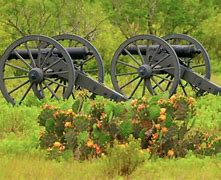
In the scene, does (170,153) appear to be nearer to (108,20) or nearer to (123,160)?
(123,160)

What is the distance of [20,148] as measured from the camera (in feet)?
26.5

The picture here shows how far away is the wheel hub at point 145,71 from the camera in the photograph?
1452 centimetres

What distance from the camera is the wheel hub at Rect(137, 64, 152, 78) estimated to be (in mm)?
14523

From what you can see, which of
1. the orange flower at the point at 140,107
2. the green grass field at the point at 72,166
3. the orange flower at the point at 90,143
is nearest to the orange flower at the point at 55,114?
the green grass field at the point at 72,166

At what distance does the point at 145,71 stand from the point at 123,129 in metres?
6.91

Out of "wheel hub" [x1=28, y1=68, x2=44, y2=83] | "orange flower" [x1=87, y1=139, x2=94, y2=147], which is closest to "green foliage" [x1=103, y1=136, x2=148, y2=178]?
"orange flower" [x1=87, y1=139, x2=94, y2=147]

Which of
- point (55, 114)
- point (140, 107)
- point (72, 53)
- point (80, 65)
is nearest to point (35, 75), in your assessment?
point (80, 65)

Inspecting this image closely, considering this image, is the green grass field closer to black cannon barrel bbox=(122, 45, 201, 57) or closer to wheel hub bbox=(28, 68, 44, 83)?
wheel hub bbox=(28, 68, 44, 83)

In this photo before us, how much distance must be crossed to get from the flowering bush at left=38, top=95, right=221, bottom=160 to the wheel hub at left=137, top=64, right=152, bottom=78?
627 centimetres

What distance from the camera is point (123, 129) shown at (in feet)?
25.2

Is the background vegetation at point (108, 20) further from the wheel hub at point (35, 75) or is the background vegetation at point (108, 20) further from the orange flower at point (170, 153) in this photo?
the orange flower at point (170, 153)

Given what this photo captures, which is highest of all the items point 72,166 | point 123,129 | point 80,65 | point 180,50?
point 180,50

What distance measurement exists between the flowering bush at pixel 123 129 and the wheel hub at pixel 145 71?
A: 6.27m

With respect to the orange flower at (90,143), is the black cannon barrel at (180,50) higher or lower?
higher
